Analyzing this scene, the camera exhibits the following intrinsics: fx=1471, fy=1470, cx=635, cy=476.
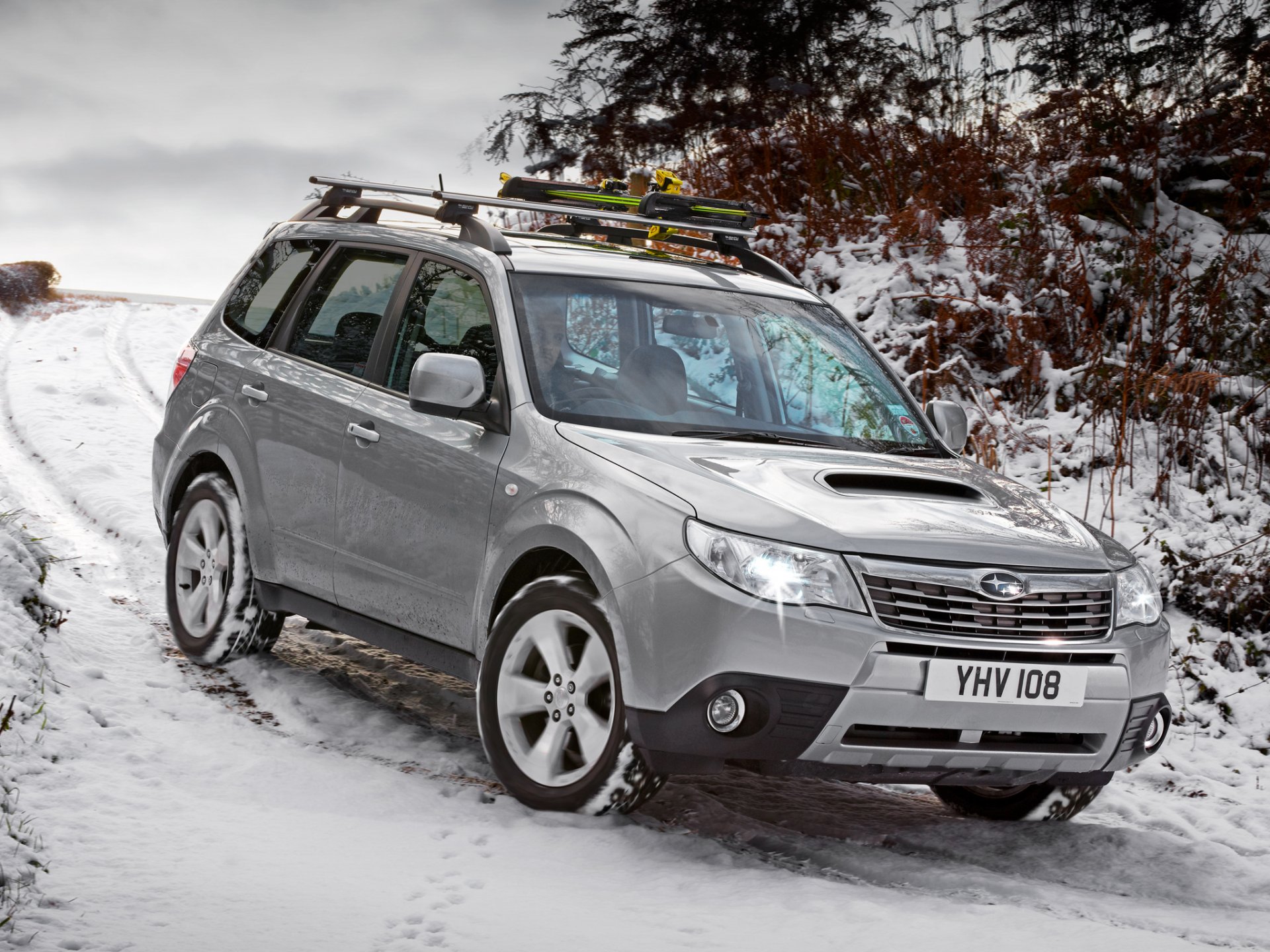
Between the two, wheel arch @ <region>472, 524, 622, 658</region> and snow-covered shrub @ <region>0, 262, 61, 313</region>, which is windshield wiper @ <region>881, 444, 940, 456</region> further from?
snow-covered shrub @ <region>0, 262, 61, 313</region>

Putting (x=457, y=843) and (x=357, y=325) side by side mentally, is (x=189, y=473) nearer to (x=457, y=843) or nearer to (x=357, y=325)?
(x=357, y=325)

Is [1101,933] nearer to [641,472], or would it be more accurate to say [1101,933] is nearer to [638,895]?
[638,895]

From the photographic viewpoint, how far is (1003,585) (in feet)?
14.1

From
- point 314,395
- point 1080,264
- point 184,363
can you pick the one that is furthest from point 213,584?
point 1080,264

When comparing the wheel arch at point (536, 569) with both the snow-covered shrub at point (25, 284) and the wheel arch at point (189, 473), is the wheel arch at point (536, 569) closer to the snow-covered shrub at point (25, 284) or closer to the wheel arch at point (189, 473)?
the wheel arch at point (189, 473)

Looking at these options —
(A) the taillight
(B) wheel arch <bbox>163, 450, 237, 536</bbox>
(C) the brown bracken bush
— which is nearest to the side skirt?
(B) wheel arch <bbox>163, 450, 237, 536</bbox>

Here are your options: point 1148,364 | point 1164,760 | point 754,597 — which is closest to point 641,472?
point 754,597

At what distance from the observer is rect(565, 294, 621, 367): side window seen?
528 cm

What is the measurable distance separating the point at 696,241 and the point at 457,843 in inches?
136

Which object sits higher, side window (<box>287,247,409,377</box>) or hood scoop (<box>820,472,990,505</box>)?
side window (<box>287,247,409,377</box>)

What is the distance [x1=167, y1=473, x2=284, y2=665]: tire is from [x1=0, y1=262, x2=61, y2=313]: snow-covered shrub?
887 inches

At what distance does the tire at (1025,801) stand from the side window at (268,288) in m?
3.54

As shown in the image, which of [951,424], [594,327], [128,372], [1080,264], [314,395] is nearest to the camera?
[594,327]

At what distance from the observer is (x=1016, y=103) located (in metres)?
12.5
